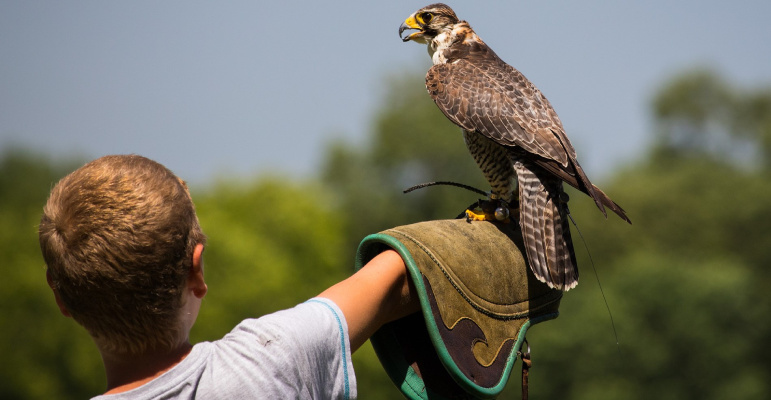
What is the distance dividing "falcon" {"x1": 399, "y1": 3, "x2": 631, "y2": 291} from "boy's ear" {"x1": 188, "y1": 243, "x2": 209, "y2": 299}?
1425mm

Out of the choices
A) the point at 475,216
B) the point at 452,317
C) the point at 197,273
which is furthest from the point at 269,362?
the point at 475,216

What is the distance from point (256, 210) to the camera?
1761 inches

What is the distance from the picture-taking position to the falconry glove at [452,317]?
2.30m

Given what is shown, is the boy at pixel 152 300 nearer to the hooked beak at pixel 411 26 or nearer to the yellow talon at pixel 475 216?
the yellow talon at pixel 475 216

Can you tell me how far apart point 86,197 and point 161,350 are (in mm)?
362

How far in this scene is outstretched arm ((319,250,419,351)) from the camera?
1932 millimetres

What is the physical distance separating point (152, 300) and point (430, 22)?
3.17 meters

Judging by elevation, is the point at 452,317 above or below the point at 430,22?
below

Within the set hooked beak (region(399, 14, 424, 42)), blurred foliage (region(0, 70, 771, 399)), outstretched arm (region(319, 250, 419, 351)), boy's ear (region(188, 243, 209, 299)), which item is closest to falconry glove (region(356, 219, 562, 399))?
outstretched arm (region(319, 250, 419, 351))

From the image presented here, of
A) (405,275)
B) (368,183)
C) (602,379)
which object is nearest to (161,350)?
(405,275)

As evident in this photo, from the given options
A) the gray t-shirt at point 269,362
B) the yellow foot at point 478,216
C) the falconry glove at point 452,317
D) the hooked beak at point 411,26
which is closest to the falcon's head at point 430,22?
the hooked beak at point 411,26

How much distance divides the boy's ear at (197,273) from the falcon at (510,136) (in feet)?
4.67

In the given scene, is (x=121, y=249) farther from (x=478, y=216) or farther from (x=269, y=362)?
(x=478, y=216)

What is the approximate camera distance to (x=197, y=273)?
1766mm
